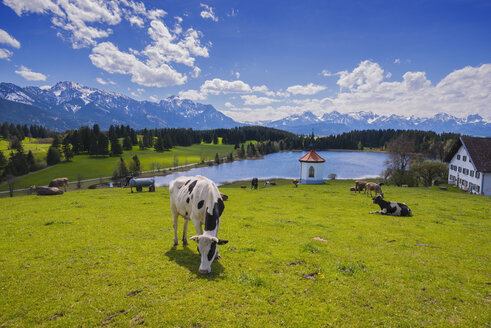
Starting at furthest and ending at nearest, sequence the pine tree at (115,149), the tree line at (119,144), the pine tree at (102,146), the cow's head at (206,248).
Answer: the pine tree at (115,149)
the pine tree at (102,146)
the tree line at (119,144)
the cow's head at (206,248)

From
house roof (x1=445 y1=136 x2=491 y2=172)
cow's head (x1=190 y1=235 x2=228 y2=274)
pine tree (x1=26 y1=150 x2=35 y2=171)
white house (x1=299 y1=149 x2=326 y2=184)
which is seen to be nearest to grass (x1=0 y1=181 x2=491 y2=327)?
cow's head (x1=190 y1=235 x2=228 y2=274)

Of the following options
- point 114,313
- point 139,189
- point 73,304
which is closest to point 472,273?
point 114,313

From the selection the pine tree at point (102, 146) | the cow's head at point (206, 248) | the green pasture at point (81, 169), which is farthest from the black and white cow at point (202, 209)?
the pine tree at point (102, 146)

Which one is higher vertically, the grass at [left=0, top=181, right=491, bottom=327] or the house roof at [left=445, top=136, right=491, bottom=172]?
the house roof at [left=445, top=136, right=491, bottom=172]

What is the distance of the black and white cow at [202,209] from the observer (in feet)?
24.1

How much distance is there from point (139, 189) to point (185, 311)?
25453mm

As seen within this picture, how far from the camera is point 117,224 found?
12.8 meters

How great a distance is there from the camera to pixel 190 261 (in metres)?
8.35

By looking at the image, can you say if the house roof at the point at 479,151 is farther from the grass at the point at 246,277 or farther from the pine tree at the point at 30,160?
the pine tree at the point at 30,160

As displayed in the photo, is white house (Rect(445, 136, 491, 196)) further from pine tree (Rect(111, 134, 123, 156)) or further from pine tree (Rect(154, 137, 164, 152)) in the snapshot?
pine tree (Rect(154, 137, 164, 152))

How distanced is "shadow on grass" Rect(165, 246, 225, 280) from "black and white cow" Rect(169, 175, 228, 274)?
0.87ft

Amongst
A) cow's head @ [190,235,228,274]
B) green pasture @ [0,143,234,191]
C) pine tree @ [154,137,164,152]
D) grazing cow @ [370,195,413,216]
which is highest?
pine tree @ [154,137,164,152]

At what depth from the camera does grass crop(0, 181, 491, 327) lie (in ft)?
18.4

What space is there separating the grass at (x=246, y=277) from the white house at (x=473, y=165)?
34105 millimetres
